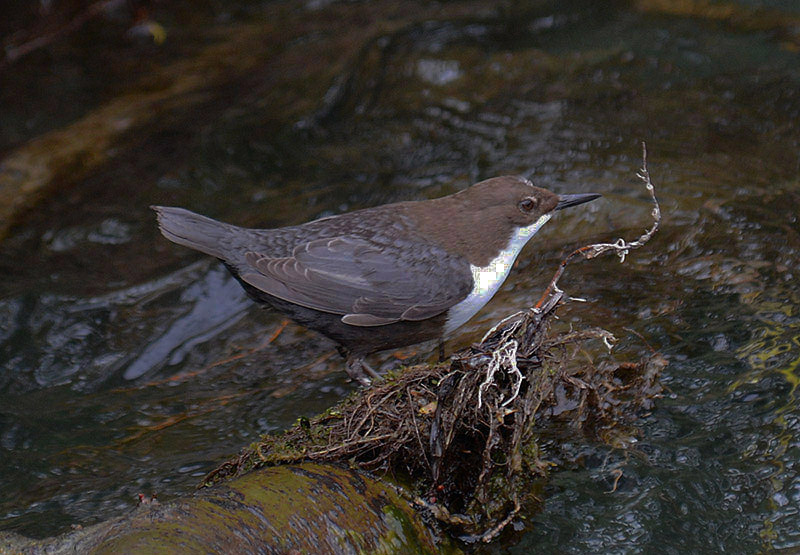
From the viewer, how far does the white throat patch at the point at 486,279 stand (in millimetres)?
3625

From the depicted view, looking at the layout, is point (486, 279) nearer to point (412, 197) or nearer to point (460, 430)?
point (460, 430)

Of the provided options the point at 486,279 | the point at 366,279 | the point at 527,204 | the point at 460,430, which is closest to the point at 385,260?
the point at 366,279

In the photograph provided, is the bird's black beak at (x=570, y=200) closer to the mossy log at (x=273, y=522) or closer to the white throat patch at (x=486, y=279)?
the white throat patch at (x=486, y=279)

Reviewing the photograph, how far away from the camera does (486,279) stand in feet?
12.0

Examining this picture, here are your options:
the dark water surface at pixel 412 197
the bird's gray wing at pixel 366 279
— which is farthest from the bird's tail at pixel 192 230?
the dark water surface at pixel 412 197

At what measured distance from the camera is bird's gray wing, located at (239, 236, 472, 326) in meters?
3.56

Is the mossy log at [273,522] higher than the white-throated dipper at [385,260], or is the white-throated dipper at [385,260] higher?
the mossy log at [273,522]

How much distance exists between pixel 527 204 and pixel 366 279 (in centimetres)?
76

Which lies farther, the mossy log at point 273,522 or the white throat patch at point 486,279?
the white throat patch at point 486,279

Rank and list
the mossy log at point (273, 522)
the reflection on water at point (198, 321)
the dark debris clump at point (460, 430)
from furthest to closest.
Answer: the reflection on water at point (198, 321) < the dark debris clump at point (460, 430) < the mossy log at point (273, 522)

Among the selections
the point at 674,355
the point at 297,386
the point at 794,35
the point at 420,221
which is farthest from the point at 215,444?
the point at 794,35

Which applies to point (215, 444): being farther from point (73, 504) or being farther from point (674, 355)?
point (674, 355)

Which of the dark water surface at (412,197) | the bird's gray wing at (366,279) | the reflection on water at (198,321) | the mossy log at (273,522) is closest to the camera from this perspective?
the mossy log at (273,522)

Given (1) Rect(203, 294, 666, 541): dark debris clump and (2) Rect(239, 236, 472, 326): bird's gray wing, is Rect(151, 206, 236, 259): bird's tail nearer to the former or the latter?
(2) Rect(239, 236, 472, 326): bird's gray wing
